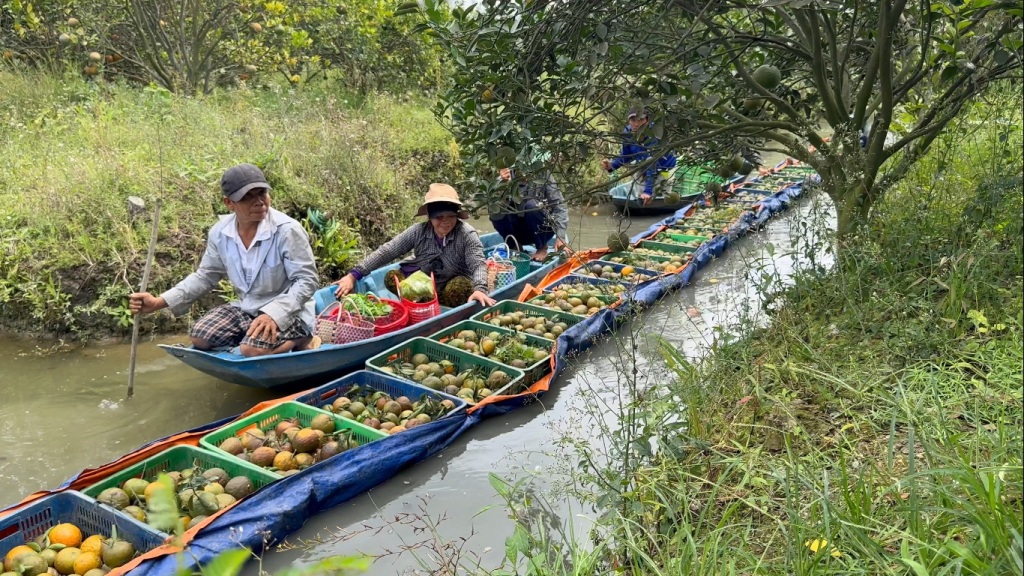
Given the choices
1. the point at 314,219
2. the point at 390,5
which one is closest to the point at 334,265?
the point at 314,219

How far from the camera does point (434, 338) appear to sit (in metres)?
4.86

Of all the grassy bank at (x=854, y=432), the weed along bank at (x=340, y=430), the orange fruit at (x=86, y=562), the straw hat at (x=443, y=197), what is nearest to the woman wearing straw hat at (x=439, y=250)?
the straw hat at (x=443, y=197)

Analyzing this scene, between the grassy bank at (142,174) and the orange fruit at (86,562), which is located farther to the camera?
the grassy bank at (142,174)

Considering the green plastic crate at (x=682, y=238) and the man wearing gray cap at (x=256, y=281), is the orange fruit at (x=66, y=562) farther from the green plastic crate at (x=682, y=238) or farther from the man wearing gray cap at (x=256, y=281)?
the green plastic crate at (x=682, y=238)

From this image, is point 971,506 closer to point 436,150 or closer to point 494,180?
point 494,180

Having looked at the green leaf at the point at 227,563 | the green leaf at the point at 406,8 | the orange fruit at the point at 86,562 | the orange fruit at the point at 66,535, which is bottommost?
the orange fruit at the point at 86,562

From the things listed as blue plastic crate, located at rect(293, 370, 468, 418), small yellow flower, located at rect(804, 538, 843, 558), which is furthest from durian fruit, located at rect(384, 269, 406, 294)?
small yellow flower, located at rect(804, 538, 843, 558)

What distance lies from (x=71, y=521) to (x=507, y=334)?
2.74 m

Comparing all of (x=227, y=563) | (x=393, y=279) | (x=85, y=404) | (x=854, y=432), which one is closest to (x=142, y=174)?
(x=85, y=404)

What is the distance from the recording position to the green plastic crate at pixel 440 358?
14.3 feet

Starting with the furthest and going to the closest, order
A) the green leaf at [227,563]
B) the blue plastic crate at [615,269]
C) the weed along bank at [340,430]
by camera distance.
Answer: the blue plastic crate at [615,269] → the weed along bank at [340,430] → the green leaf at [227,563]

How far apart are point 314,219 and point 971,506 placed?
5846mm

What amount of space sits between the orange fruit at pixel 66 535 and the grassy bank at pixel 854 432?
1800 millimetres

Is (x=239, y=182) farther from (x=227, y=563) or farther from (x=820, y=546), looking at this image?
(x=227, y=563)
